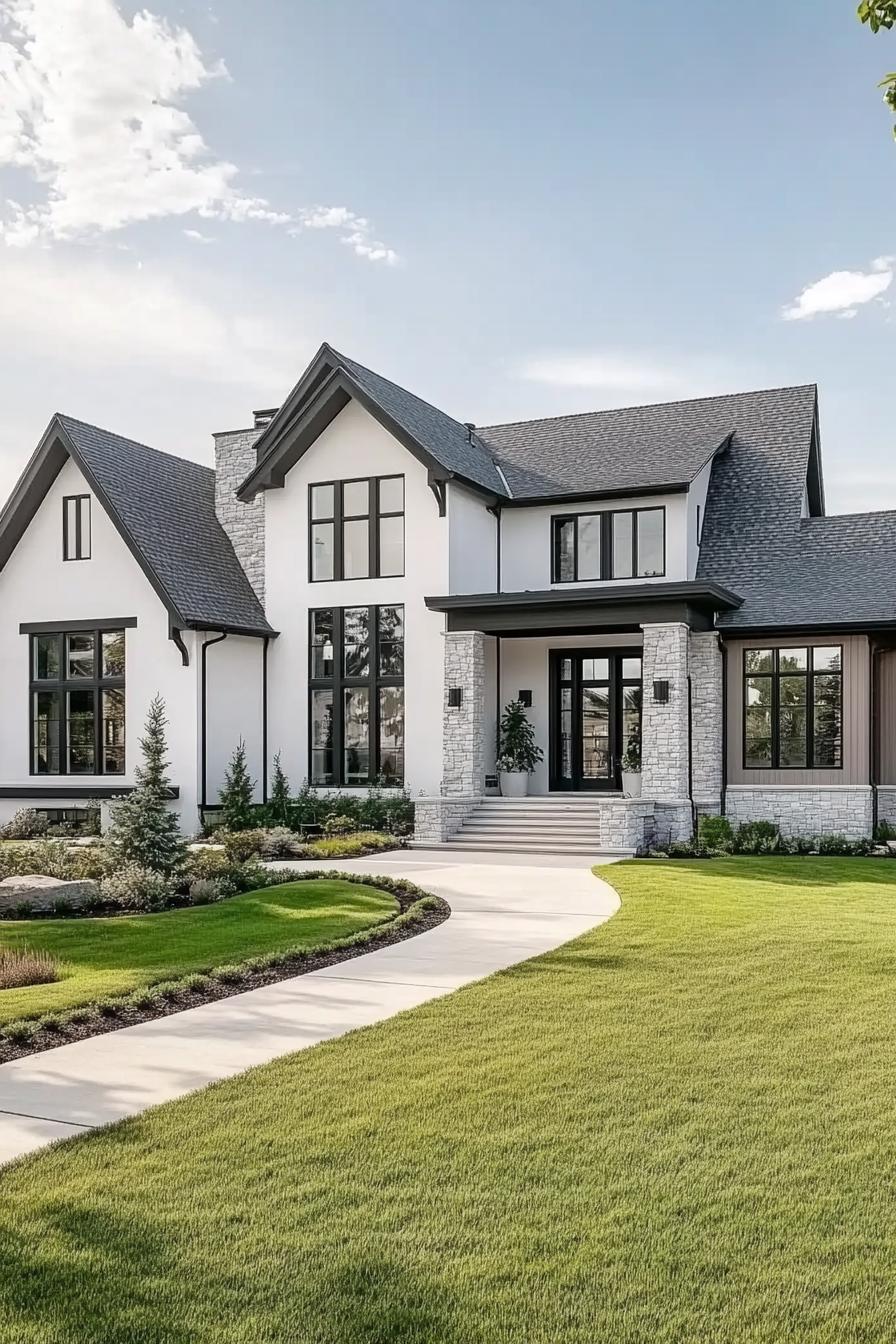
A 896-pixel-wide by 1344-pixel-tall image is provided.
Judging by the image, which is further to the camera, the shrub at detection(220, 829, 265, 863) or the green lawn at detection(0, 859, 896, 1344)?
the shrub at detection(220, 829, 265, 863)

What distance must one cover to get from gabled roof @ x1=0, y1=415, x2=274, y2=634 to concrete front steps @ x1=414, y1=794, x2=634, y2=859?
579 centimetres

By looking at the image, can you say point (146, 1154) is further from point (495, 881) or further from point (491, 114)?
point (491, 114)

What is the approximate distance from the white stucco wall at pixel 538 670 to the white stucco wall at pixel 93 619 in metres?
6.05

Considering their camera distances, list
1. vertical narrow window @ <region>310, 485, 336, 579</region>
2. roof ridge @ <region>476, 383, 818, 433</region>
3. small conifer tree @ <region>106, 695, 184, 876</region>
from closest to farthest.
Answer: small conifer tree @ <region>106, 695, 184, 876</region> < vertical narrow window @ <region>310, 485, 336, 579</region> < roof ridge @ <region>476, 383, 818, 433</region>

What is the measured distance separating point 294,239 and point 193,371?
3.95 m

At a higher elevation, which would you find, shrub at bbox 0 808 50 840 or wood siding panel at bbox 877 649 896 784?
wood siding panel at bbox 877 649 896 784

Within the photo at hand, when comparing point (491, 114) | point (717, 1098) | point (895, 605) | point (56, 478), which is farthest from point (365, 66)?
point (717, 1098)

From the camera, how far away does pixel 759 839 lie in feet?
60.4

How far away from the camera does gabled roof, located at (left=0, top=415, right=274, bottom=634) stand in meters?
20.6

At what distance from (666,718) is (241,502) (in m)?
10.2

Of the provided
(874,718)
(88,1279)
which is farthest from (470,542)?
(88,1279)

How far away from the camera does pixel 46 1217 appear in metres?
4.21

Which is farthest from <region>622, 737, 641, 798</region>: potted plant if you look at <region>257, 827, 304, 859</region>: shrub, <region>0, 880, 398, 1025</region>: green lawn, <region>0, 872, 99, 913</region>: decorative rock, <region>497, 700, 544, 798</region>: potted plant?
<region>0, 872, 99, 913</region>: decorative rock

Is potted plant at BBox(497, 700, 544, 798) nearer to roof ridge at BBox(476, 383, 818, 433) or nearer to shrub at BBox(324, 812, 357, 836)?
shrub at BBox(324, 812, 357, 836)
